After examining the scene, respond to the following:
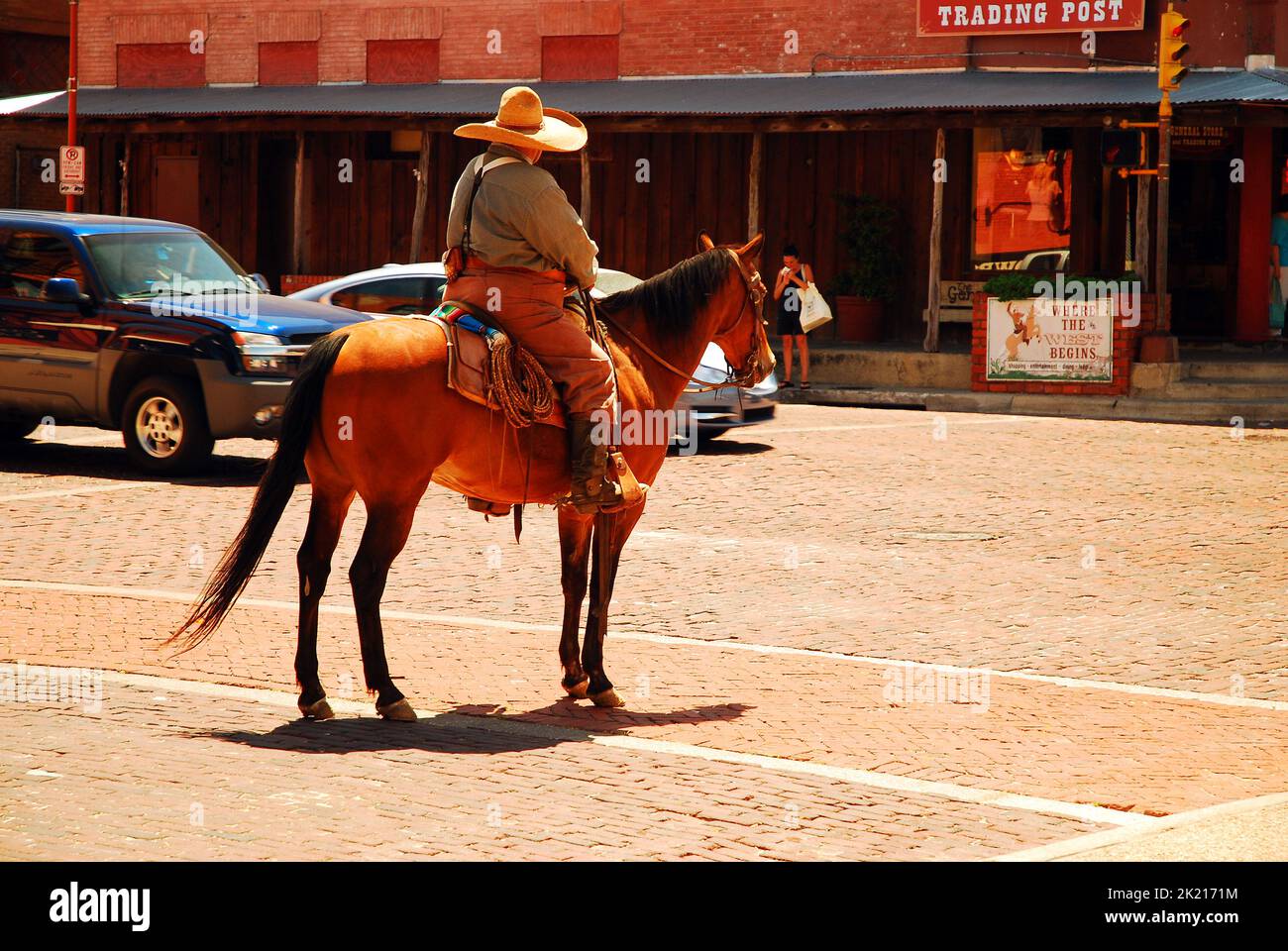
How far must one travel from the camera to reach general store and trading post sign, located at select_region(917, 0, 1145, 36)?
25.5m

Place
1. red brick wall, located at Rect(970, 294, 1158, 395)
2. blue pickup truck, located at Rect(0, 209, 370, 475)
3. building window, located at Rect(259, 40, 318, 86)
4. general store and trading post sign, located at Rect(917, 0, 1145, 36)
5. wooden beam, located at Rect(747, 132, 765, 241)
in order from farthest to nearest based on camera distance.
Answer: building window, located at Rect(259, 40, 318, 86), wooden beam, located at Rect(747, 132, 765, 241), general store and trading post sign, located at Rect(917, 0, 1145, 36), red brick wall, located at Rect(970, 294, 1158, 395), blue pickup truck, located at Rect(0, 209, 370, 475)

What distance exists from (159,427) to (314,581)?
26.4ft

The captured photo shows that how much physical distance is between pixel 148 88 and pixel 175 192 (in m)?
2.06

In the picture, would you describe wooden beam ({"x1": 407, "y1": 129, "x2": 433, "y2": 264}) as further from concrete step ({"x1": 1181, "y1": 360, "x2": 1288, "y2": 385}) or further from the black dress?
concrete step ({"x1": 1181, "y1": 360, "x2": 1288, "y2": 385})

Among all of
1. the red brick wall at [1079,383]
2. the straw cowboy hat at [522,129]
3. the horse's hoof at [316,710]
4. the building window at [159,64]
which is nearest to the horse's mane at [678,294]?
the straw cowboy hat at [522,129]

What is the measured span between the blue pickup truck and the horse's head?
6.66m

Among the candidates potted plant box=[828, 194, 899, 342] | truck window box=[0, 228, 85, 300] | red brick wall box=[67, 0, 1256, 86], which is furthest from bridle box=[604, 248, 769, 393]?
red brick wall box=[67, 0, 1256, 86]

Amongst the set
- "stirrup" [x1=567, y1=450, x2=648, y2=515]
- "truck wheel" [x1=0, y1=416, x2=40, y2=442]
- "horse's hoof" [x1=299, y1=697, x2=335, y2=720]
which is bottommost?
"horse's hoof" [x1=299, y1=697, x2=335, y2=720]

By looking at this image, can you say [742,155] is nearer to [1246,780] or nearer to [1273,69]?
[1273,69]

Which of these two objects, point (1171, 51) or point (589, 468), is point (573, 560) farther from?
point (1171, 51)

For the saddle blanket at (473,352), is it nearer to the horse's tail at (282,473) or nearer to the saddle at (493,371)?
the saddle at (493,371)

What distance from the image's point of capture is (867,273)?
1075 inches

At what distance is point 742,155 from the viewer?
29.4 metres

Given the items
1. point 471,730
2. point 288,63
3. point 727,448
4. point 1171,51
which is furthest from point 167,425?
point 288,63
